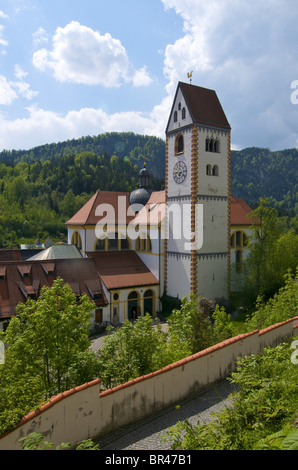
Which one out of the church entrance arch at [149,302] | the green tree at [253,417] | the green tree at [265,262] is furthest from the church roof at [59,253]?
the green tree at [253,417]

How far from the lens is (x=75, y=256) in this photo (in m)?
37.0

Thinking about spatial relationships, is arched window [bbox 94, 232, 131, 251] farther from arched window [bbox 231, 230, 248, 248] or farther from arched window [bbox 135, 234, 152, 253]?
arched window [bbox 231, 230, 248, 248]

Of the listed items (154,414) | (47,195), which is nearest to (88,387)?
(154,414)

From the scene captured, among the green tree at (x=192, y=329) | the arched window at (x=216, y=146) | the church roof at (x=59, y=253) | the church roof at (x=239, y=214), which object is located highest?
the arched window at (x=216, y=146)

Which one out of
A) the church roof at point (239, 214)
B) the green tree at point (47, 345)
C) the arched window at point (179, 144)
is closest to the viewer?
the green tree at point (47, 345)

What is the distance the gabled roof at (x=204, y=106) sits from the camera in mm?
31047

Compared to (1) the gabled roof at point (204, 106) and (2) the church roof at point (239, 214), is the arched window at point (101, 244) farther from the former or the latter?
(1) the gabled roof at point (204, 106)

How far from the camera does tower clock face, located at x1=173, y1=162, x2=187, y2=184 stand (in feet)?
104

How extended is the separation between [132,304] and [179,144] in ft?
51.9

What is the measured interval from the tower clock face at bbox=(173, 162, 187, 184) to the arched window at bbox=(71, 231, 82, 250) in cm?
1315

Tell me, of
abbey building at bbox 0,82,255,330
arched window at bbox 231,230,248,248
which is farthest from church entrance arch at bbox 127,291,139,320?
arched window at bbox 231,230,248,248

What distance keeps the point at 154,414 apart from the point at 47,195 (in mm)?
133506

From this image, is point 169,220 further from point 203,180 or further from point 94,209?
point 94,209

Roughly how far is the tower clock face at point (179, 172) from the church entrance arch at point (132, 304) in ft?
37.7
